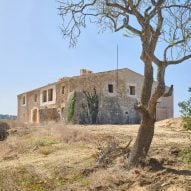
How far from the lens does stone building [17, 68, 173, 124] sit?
3434 cm

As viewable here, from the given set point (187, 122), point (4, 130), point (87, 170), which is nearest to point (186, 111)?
point (187, 122)

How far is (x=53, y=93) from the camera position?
1575 inches

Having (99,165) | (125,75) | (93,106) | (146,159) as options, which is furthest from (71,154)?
(125,75)

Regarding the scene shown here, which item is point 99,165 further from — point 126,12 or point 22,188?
point 126,12

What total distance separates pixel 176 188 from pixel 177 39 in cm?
356

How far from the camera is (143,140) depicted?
10648 mm

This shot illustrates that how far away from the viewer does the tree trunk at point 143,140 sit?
10.5m

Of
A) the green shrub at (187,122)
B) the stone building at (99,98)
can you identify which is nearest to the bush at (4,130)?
the stone building at (99,98)

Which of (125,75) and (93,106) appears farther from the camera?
(125,75)

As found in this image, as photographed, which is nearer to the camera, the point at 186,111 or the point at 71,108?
the point at 186,111

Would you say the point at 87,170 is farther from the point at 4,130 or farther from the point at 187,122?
the point at 4,130

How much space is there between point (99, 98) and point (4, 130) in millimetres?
14012

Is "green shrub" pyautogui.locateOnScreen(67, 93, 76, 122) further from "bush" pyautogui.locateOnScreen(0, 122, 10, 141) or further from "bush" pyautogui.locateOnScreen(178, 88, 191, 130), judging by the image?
"bush" pyautogui.locateOnScreen(178, 88, 191, 130)

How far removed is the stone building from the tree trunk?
21.6m
